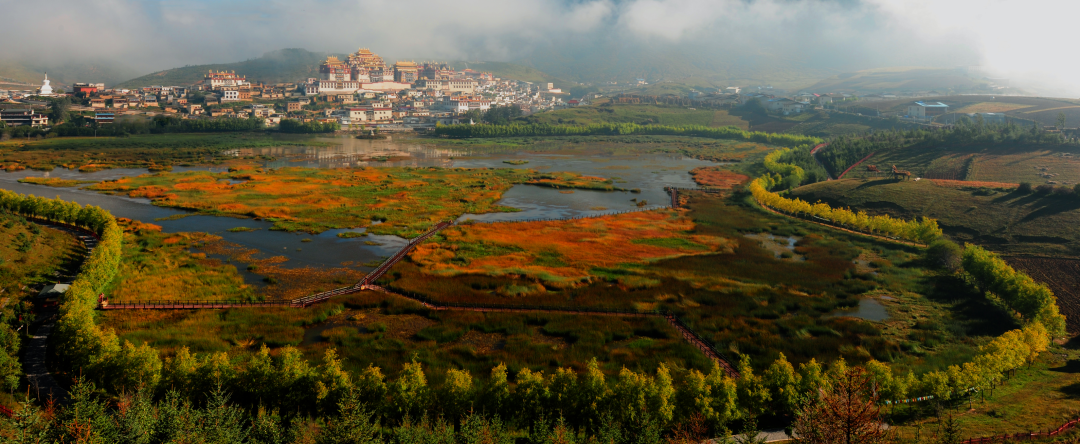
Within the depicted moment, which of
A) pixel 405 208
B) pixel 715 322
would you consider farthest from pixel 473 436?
pixel 405 208

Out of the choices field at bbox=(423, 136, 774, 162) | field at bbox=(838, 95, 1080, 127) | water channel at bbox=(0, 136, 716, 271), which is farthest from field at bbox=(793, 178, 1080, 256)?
field at bbox=(838, 95, 1080, 127)

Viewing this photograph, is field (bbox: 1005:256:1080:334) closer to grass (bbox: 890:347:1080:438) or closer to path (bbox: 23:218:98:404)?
grass (bbox: 890:347:1080:438)

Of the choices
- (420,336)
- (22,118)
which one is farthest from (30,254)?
(22,118)

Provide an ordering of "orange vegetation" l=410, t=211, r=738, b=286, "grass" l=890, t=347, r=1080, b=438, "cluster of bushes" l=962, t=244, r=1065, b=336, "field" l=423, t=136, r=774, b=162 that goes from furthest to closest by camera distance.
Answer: "field" l=423, t=136, r=774, b=162, "orange vegetation" l=410, t=211, r=738, b=286, "cluster of bushes" l=962, t=244, r=1065, b=336, "grass" l=890, t=347, r=1080, b=438

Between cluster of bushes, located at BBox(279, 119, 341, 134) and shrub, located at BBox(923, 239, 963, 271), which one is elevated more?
cluster of bushes, located at BBox(279, 119, 341, 134)

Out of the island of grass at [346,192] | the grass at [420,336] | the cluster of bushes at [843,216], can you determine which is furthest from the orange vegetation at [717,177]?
the grass at [420,336]

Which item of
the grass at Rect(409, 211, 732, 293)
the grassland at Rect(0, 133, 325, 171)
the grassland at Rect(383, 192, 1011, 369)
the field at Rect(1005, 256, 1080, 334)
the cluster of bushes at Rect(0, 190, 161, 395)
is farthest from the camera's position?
the grassland at Rect(0, 133, 325, 171)

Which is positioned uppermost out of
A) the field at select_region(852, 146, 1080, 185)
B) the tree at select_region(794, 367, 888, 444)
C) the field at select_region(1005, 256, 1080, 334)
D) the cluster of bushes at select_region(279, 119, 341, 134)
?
the cluster of bushes at select_region(279, 119, 341, 134)
